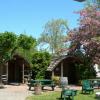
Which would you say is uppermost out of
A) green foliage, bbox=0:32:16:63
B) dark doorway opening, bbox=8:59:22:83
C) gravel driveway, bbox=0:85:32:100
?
green foliage, bbox=0:32:16:63

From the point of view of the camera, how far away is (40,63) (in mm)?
32156

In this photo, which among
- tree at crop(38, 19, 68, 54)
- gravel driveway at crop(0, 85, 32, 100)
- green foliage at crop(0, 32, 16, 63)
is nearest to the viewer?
gravel driveway at crop(0, 85, 32, 100)

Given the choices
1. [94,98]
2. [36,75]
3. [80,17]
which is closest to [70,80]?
[36,75]

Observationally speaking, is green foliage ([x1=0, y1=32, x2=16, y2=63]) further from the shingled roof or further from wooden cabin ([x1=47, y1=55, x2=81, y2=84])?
wooden cabin ([x1=47, y1=55, x2=81, y2=84])

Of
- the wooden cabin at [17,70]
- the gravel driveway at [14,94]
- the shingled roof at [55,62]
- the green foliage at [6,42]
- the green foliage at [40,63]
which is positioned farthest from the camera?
the wooden cabin at [17,70]

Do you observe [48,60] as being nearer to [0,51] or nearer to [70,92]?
[0,51]

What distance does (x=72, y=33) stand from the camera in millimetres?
31062

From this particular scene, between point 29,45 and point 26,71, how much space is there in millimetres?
8361

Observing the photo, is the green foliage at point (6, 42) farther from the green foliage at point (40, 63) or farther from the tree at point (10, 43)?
the green foliage at point (40, 63)

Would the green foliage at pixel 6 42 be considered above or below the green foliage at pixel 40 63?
above

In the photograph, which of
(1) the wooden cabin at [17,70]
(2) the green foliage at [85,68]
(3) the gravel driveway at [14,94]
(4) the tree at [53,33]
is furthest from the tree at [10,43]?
(4) the tree at [53,33]

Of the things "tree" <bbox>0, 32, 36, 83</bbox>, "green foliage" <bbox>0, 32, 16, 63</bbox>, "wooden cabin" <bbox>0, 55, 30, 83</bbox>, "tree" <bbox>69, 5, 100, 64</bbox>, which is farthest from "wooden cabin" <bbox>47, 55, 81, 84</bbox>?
"green foliage" <bbox>0, 32, 16, 63</bbox>

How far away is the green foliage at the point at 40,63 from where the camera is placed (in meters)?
32.0

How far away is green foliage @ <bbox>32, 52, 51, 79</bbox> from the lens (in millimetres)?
32031
